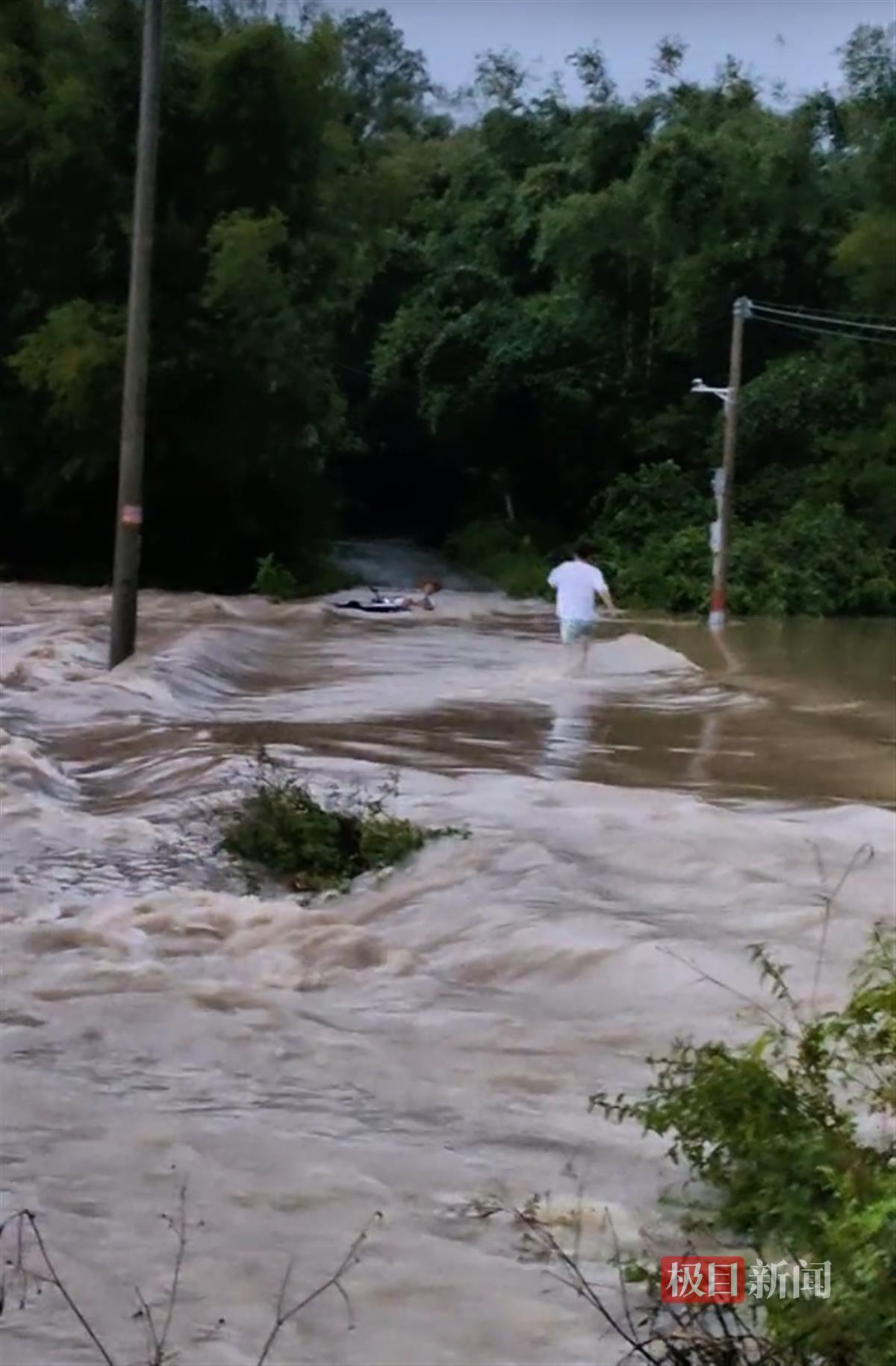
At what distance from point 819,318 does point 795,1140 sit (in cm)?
4070

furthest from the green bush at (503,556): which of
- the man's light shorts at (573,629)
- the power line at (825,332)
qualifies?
the man's light shorts at (573,629)

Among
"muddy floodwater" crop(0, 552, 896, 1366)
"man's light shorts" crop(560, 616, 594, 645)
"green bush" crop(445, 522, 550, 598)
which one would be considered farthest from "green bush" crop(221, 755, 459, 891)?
"green bush" crop(445, 522, 550, 598)

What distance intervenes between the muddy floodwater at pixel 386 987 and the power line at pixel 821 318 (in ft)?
89.7

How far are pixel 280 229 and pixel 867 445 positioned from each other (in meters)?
16.0

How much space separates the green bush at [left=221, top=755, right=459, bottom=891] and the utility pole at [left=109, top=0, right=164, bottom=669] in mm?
8302

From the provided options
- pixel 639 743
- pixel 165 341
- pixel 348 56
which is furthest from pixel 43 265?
pixel 348 56

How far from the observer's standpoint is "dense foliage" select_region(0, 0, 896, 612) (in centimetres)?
3306

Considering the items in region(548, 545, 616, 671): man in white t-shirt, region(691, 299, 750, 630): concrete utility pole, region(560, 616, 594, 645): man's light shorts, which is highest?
region(691, 299, 750, 630): concrete utility pole

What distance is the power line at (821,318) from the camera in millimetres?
42500

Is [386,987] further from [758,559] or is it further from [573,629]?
[758,559]

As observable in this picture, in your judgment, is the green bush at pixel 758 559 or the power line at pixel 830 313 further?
the power line at pixel 830 313

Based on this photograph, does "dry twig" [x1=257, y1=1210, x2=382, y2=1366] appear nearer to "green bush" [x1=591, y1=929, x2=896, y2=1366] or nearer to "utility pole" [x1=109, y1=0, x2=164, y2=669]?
"green bush" [x1=591, y1=929, x2=896, y2=1366]

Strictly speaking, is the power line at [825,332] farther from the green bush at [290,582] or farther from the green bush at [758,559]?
the green bush at [290,582]

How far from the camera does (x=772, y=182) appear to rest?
43688mm
